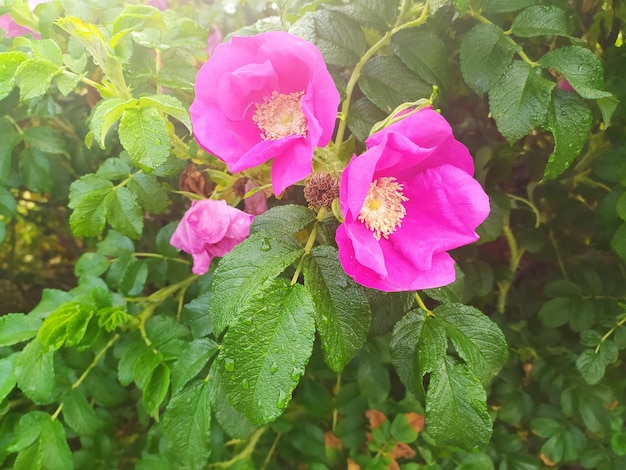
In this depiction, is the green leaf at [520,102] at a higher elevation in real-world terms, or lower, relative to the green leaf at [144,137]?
higher

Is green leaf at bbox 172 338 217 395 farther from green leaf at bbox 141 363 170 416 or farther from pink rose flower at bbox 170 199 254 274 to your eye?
pink rose flower at bbox 170 199 254 274

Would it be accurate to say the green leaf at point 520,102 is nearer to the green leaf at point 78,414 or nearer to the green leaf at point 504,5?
the green leaf at point 504,5

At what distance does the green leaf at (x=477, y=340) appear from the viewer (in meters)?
0.64

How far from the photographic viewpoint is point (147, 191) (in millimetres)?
841

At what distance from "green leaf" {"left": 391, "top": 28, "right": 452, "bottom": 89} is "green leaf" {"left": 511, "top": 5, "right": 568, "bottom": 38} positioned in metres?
0.10

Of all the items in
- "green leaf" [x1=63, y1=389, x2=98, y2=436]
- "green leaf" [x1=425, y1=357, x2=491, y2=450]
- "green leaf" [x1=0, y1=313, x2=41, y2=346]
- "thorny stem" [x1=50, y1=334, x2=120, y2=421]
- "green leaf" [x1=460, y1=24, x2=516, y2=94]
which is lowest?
"green leaf" [x1=63, y1=389, x2=98, y2=436]

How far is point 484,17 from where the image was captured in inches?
28.1

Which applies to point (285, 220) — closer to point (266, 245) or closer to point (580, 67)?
point (266, 245)

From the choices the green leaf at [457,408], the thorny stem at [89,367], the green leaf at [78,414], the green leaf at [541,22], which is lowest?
the green leaf at [78,414]

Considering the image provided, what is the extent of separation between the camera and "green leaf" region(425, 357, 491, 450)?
601mm

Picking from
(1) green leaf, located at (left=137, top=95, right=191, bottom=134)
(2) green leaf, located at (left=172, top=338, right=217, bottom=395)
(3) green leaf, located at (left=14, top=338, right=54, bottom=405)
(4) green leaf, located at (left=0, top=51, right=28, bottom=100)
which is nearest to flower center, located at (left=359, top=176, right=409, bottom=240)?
(1) green leaf, located at (left=137, top=95, right=191, bottom=134)

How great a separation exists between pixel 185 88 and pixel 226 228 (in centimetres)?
20

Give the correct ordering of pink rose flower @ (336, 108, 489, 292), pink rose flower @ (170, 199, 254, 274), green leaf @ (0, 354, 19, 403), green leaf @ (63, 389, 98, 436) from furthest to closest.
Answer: green leaf @ (63, 389, 98, 436), green leaf @ (0, 354, 19, 403), pink rose flower @ (170, 199, 254, 274), pink rose flower @ (336, 108, 489, 292)

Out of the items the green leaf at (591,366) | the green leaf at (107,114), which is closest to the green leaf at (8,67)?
the green leaf at (107,114)
